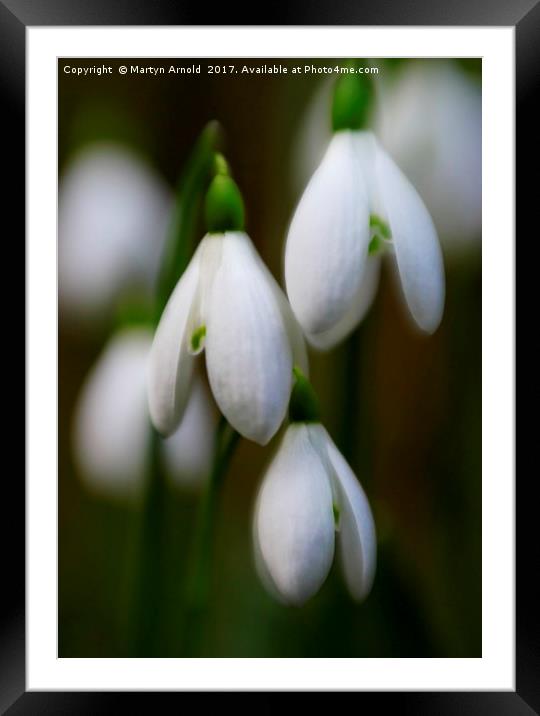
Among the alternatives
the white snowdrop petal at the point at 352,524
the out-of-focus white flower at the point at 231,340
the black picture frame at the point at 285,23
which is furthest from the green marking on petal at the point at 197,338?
the black picture frame at the point at 285,23

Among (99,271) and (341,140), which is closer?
(341,140)

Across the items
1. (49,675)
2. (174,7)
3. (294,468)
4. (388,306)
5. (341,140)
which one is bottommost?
(49,675)

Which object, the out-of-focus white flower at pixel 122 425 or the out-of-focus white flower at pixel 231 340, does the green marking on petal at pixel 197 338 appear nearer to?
the out-of-focus white flower at pixel 231 340

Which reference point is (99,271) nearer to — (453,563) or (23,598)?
(23,598)

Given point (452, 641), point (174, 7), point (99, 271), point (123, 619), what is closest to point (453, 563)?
point (452, 641)

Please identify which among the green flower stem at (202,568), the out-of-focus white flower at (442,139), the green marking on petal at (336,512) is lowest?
the green flower stem at (202,568)

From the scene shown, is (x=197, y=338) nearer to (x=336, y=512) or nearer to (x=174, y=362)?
(x=174, y=362)

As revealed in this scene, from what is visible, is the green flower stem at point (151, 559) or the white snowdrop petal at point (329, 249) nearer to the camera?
the white snowdrop petal at point (329, 249)
